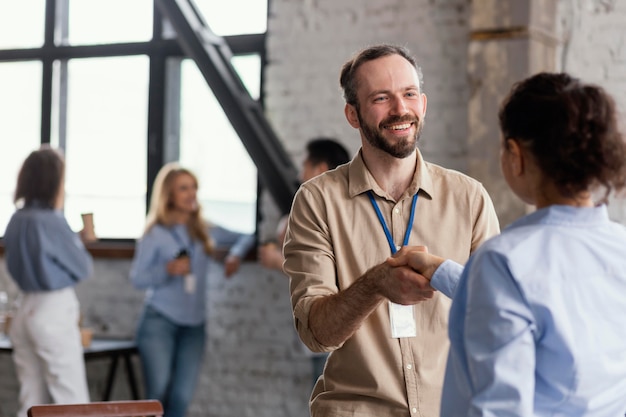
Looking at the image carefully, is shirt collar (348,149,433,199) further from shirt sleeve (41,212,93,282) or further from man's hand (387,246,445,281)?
shirt sleeve (41,212,93,282)

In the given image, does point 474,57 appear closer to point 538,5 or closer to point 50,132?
point 538,5

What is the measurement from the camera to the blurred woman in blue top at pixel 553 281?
141cm

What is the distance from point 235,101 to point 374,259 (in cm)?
317

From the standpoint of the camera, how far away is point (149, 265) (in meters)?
5.27

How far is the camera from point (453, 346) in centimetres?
153

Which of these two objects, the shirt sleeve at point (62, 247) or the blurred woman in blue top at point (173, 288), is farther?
the blurred woman in blue top at point (173, 288)

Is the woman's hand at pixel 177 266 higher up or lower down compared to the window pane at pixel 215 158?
lower down

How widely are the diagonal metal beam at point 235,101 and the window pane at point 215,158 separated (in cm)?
44

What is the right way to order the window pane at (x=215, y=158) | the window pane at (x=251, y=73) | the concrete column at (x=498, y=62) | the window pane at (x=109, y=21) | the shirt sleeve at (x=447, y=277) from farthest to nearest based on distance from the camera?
the window pane at (x=109, y=21) → the window pane at (x=215, y=158) → the window pane at (x=251, y=73) → the concrete column at (x=498, y=62) → the shirt sleeve at (x=447, y=277)

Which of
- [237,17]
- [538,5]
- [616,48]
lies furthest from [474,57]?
[237,17]

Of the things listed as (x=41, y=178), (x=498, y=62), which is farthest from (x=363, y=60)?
(x=41, y=178)

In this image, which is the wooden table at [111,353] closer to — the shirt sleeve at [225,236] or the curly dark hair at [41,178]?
the shirt sleeve at [225,236]

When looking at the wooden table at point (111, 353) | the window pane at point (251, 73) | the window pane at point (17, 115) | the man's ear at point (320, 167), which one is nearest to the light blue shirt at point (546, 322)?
the man's ear at point (320, 167)

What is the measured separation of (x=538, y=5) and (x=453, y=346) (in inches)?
126
